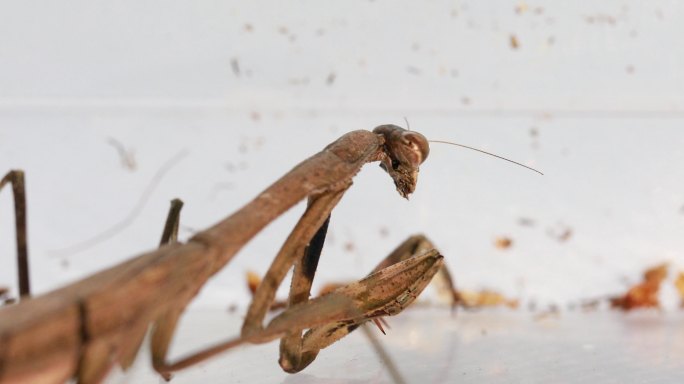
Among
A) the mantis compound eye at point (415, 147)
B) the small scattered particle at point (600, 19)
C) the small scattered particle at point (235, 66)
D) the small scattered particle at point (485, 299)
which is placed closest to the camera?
the mantis compound eye at point (415, 147)

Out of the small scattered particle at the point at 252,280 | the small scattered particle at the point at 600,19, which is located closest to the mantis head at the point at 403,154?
the small scattered particle at the point at 252,280

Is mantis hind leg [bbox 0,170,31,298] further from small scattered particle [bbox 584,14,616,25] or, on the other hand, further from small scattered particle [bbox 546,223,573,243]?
small scattered particle [bbox 584,14,616,25]

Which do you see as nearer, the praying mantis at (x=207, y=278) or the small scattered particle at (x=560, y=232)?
the praying mantis at (x=207, y=278)

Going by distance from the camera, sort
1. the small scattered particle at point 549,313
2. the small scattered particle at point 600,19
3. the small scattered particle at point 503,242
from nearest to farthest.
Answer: the small scattered particle at point 549,313 → the small scattered particle at point 503,242 → the small scattered particle at point 600,19

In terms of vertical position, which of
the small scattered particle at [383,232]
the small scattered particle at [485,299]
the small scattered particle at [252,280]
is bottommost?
the small scattered particle at [485,299]

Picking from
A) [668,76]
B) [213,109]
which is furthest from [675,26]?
[213,109]

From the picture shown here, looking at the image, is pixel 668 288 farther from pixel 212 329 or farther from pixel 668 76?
pixel 212 329

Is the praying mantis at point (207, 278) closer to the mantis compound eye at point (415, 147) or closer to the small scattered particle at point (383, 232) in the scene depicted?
the mantis compound eye at point (415, 147)

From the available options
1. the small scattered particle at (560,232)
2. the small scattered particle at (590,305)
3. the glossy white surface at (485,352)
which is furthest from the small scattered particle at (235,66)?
the small scattered particle at (590,305)

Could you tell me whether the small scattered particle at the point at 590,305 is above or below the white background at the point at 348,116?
below
